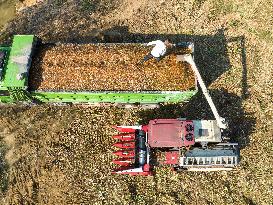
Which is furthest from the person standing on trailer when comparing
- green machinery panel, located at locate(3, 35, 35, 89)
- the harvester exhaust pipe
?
green machinery panel, located at locate(3, 35, 35, 89)

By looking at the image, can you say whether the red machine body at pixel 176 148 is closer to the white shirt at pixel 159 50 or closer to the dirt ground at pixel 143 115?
the dirt ground at pixel 143 115

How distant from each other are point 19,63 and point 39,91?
1722 mm

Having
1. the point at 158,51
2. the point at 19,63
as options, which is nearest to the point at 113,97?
the point at 158,51

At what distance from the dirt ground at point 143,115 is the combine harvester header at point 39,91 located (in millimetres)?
1029

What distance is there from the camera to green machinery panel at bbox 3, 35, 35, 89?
20562 millimetres

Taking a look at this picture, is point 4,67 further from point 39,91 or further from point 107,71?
point 107,71

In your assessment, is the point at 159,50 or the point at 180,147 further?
the point at 159,50

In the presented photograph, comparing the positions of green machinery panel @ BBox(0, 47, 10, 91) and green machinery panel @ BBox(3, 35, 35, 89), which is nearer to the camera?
green machinery panel @ BBox(3, 35, 35, 89)

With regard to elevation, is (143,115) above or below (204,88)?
below

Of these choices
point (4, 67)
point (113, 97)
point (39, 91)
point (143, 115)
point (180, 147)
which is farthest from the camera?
point (143, 115)

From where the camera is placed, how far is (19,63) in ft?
69.3

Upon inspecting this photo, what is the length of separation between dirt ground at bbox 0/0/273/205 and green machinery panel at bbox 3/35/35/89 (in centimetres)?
253

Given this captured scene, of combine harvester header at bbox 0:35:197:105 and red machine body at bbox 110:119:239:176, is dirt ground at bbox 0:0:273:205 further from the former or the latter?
combine harvester header at bbox 0:35:197:105

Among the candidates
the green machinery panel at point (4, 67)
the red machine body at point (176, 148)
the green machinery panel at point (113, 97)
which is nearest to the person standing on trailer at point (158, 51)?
the green machinery panel at point (113, 97)
